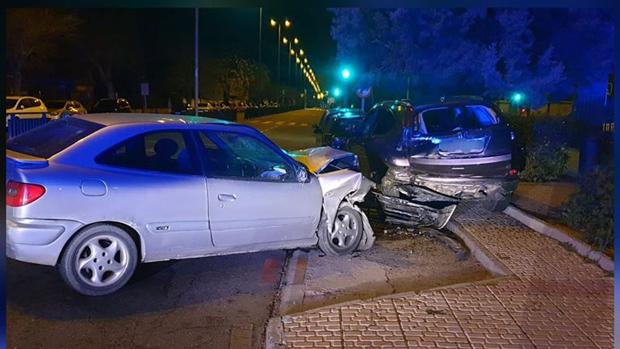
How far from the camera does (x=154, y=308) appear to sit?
5.86m

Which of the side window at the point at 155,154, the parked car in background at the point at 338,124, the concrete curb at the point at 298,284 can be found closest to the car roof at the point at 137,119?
the side window at the point at 155,154

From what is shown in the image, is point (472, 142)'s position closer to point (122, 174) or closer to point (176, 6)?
point (122, 174)

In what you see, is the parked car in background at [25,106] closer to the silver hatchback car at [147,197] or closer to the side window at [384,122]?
the side window at [384,122]

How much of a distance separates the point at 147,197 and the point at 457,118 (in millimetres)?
5654

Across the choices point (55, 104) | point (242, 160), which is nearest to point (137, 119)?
point (242, 160)

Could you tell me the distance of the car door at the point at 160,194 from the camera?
19.4 feet

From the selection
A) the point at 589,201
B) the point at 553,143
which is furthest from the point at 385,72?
the point at 589,201

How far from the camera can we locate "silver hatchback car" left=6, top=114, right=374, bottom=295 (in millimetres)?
5645

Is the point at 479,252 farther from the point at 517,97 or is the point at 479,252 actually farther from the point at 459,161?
the point at 517,97

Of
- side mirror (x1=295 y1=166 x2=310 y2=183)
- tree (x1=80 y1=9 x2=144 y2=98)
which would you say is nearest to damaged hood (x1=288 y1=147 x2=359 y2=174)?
side mirror (x1=295 y1=166 x2=310 y2=183)

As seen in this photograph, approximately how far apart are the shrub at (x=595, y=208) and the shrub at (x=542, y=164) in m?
4.93

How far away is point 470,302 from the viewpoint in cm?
574

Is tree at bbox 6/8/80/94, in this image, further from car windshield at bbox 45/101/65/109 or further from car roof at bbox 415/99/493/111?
car roof at bbox 415/99/493/111

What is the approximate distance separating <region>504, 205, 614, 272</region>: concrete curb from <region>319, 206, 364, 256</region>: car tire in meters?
2.43
